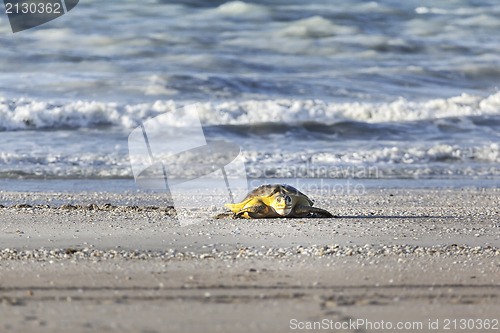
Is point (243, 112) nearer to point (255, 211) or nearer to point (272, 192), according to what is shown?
point (272, 192)

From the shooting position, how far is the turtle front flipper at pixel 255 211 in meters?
6.57

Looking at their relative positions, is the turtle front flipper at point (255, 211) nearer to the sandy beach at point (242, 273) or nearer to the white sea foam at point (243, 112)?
the sandy beach at point (242, 273)

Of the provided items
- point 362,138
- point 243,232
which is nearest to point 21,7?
point 362,138

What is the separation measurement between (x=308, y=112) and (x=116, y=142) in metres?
7.66

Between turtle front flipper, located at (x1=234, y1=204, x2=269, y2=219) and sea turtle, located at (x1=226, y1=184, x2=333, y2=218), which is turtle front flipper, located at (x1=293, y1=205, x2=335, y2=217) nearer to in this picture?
sea turtle, located at (x1=226, y1=184, x2=333, y2=218)

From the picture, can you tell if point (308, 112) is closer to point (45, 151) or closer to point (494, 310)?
point (45, 151)

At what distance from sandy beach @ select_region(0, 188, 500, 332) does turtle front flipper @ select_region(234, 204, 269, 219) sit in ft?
0.86

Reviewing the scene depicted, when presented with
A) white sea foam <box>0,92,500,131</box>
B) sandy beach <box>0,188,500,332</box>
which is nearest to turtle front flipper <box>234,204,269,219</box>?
sandy beach <box>0,188,500,332</box>

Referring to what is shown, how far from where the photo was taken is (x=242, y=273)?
3.73m

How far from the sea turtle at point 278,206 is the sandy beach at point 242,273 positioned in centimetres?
23

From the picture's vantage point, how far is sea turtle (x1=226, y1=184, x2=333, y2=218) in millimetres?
6562

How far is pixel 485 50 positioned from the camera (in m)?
28.2

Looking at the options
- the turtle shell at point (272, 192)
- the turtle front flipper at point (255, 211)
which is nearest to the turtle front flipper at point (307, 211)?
the turtle shell at point (272, 192)

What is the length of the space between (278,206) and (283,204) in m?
0.06
